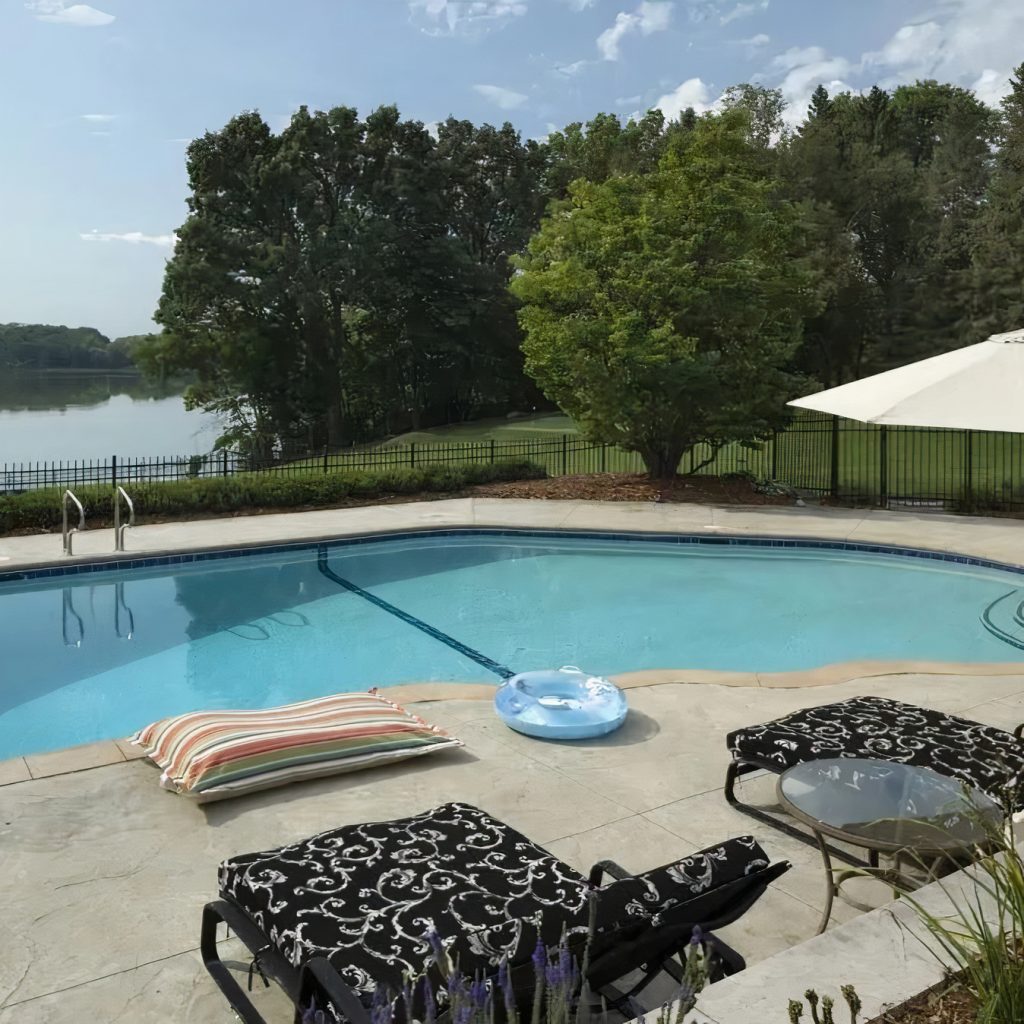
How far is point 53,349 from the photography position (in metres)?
57.4

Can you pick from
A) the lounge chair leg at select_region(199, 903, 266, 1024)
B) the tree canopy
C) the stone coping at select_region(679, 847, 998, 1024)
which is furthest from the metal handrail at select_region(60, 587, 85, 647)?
the tree canopy

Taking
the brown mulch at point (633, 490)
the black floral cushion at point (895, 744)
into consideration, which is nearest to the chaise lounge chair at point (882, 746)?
the black floral cushion at point (895, 744)

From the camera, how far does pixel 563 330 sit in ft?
51.9

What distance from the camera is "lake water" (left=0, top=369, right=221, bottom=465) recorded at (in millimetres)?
37062

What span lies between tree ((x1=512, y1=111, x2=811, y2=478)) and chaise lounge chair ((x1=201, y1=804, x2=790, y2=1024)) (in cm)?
1271

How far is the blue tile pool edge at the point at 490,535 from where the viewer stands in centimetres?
1085

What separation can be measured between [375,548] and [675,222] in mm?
7474

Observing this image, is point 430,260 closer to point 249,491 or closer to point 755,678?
point 249,491

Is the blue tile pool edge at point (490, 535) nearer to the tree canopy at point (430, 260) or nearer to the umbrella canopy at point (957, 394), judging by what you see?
the umbrella canopy at point (957, 394)

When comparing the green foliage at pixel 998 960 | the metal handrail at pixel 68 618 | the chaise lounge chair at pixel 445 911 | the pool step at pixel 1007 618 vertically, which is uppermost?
the green foliage at pixel 998 960

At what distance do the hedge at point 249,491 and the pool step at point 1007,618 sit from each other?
9.11m

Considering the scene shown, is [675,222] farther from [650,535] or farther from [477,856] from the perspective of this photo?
[477,856]

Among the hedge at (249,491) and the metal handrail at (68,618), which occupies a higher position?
the hedge at (249,491)

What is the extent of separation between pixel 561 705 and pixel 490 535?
7836 mm
